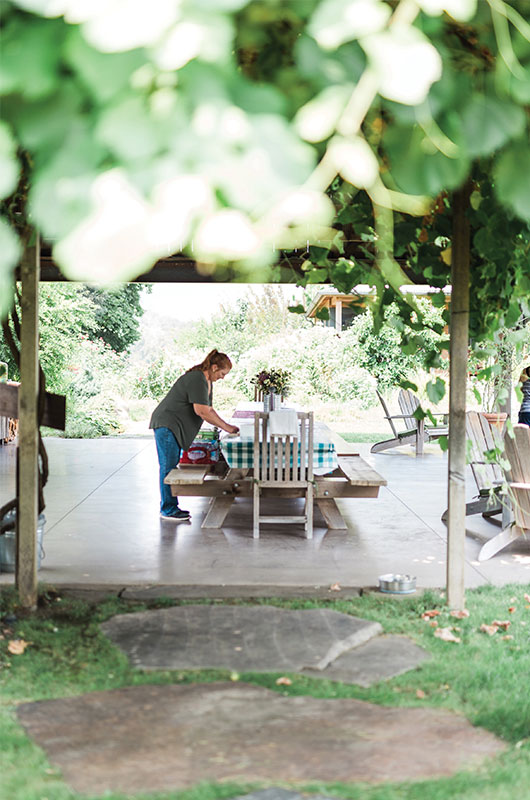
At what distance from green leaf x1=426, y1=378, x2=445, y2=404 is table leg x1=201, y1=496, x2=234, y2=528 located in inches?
115

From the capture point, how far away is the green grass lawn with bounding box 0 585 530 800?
2.32 m

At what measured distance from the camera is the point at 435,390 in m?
3.68

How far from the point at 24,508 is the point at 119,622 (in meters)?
0.79

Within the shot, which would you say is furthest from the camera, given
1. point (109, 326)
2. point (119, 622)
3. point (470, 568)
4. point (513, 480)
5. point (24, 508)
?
point (109, 326)

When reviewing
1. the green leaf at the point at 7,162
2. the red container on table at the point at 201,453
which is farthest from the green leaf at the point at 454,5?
the red container on table at the point at 201,453

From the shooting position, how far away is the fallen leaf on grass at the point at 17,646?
3455 mm

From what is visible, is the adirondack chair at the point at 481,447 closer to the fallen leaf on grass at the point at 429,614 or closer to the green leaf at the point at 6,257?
the fallen leaf on grass at the point at 429,614

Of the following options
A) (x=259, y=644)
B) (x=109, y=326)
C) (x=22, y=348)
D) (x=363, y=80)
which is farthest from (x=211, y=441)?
(x=109, y=326)

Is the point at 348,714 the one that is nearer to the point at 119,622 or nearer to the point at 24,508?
the point at 119,622

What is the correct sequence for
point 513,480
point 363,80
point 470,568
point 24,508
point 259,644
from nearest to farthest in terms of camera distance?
point 363,80 < point 259,644 < point 24,508 < point 470,568 < point 513,480

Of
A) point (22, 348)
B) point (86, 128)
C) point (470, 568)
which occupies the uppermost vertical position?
point (86, 128)

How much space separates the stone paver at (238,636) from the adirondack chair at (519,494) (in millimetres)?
1775

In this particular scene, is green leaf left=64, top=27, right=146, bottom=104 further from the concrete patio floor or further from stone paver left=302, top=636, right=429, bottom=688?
the concrete patio floor

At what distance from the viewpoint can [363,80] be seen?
792 mm
